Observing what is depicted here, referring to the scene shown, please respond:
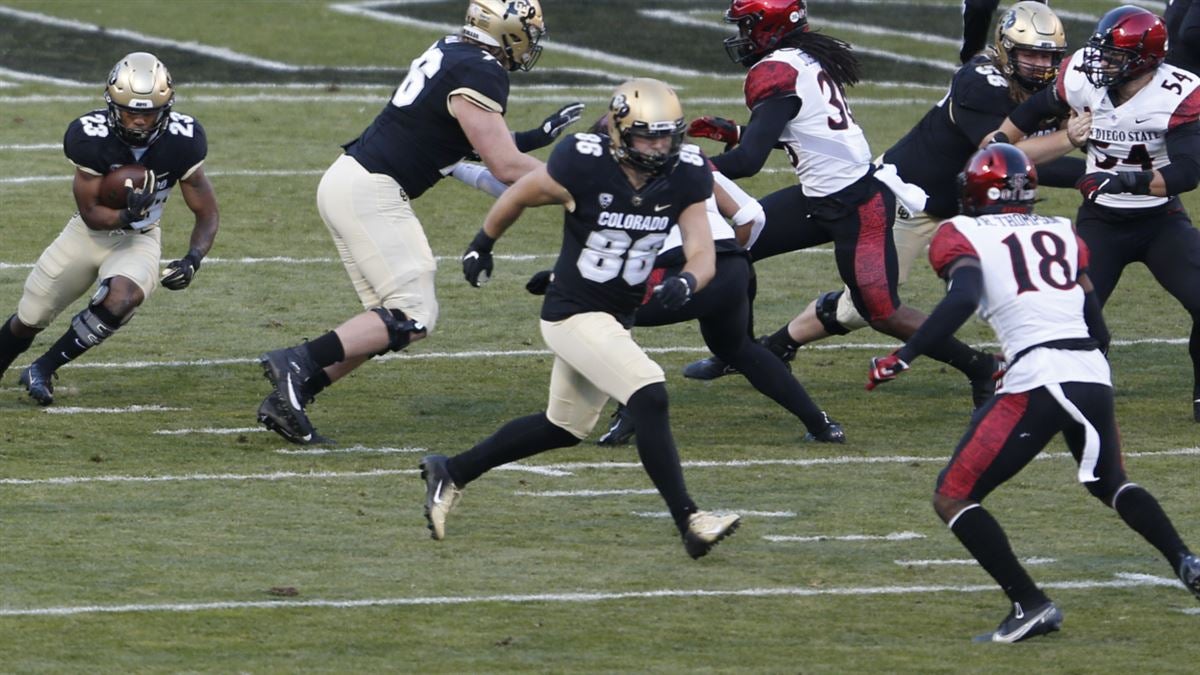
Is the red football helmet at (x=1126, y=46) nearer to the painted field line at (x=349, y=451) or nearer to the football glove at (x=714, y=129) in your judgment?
the football glove at (x=714, y=129)

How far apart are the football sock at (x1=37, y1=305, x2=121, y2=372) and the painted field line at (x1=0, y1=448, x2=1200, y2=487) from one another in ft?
3.91

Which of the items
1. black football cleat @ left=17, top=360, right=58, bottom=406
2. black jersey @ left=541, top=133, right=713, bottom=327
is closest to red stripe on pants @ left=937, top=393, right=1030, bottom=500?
black jersey @ left=541, top=133, right=713, bottom=327

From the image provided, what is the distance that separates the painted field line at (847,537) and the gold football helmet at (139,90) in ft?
10.1

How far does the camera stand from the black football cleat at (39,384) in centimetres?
870

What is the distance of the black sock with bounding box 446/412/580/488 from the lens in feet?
22.4

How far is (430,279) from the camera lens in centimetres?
813

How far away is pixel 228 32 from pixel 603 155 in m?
12.3

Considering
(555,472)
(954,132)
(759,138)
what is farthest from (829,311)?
(555,472)

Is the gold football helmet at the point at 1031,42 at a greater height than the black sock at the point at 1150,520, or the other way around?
the gold football helmet at the point at 1031,42

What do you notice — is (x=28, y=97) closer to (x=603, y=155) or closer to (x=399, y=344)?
(x=399, y=344)

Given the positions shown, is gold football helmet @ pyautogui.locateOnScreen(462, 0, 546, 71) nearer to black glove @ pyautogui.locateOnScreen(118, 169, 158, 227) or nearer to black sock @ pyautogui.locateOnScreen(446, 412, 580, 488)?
black glove @ pyautogui.locateOnScreen(118, 169, 158, 227)

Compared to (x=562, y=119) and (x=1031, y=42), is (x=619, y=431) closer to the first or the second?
(x=562, y=119)

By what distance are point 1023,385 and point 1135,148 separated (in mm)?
2718

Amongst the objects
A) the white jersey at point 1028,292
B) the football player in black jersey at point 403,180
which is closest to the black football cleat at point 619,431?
the football player in black jersey at point 403,180
